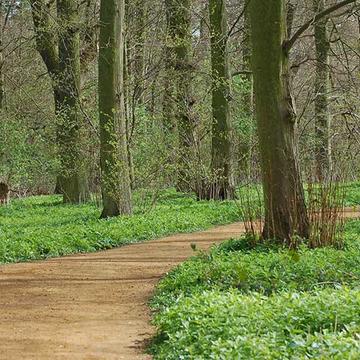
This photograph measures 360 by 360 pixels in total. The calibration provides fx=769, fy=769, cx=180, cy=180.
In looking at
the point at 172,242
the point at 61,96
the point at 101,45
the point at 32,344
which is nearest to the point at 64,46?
the point at 61,96

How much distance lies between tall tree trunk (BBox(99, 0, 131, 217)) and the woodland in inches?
1.2

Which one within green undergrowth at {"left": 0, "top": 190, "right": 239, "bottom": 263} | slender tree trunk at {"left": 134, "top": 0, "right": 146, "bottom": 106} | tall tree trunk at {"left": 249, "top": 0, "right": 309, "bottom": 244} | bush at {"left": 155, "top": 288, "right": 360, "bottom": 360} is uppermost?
slender tree trunk at {"left": 134, "top": 0, "right": 146, "bottom": 106}

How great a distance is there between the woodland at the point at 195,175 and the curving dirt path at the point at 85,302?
64 mm

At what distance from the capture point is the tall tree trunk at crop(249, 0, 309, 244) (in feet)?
34.3

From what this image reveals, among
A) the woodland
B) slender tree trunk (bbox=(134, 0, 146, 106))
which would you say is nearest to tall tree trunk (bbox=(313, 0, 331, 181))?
the woodland

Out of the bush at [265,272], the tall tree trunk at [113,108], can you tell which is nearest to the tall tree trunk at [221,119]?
the tall tree trunk at [113,108]

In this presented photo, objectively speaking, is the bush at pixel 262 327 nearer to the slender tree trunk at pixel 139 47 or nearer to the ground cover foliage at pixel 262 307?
the ground cover foliage at pixel 262 307

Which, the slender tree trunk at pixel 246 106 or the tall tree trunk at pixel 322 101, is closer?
the tall tree trunk at pixel 322 101

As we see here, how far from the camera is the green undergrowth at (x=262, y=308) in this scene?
188 inches

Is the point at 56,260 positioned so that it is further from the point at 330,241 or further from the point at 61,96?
the point at 61,96

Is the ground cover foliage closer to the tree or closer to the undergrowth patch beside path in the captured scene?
the undergrowth patch beside path

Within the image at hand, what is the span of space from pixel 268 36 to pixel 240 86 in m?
14.6

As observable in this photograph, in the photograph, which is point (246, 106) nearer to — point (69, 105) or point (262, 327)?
point (69, 105)

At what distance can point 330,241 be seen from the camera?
10.3 meters
